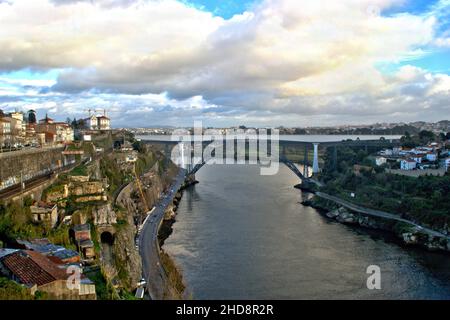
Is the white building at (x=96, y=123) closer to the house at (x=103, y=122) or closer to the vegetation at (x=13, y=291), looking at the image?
the house at (x=103, y=122)

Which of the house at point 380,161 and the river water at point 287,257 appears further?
the house at point 380,161

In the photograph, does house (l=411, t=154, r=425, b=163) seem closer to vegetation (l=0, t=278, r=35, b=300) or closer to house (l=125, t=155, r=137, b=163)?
house (l=125, t=155, r=137, b=163)

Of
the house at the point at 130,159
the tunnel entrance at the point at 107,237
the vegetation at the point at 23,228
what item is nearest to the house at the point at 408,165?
the house at the point at 130,159

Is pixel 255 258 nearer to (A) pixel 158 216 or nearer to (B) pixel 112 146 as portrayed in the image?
(A) pixel 158 216

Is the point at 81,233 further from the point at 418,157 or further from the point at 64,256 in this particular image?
the point at 418,157

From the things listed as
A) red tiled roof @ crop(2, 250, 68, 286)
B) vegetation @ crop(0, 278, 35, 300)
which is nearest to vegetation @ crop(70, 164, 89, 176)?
red tiled roof @ crop(2, 250, 68, 286)

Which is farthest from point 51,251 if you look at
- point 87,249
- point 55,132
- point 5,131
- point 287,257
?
point 55,132
